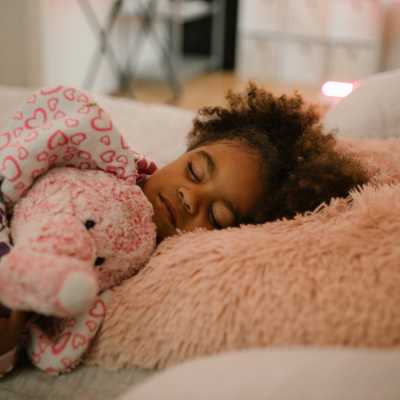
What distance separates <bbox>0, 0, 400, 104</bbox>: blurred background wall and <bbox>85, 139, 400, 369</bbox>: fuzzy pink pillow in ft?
8.31

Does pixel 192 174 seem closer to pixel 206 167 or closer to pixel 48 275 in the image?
pixel 206 167

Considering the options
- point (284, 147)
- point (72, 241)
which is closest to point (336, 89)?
point (284, 147)

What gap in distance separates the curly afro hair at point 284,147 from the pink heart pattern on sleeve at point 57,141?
0.25m

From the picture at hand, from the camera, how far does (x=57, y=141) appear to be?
0.64m

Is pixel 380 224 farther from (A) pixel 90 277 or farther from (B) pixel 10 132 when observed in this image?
(B) pixel 10 132

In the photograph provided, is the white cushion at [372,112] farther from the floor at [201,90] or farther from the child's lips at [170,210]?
the floor at [201,90]

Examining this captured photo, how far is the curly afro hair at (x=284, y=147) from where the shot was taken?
0.70 metres

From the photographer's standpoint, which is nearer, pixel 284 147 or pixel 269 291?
pixel 269 291

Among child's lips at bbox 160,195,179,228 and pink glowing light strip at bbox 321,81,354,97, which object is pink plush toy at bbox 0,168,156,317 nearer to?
child's lips at bbox 160,195,179,228

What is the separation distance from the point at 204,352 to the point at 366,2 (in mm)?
3575

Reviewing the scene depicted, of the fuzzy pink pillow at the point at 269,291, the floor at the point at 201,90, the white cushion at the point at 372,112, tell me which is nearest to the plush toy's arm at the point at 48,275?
the fuzzy pink pillow at the point at 269,291

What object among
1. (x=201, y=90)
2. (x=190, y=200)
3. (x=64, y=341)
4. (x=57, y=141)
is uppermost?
(x=57, y=141)

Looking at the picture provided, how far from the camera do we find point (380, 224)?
23.2 inches

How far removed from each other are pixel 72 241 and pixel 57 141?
17 centimetres
